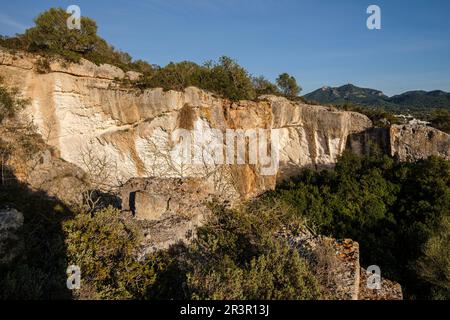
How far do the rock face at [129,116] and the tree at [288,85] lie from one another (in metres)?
7.39

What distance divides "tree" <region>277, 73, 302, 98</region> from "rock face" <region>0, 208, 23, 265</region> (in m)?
24.5

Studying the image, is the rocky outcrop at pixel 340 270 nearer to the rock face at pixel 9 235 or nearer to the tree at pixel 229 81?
the rock face at pixel 9 235

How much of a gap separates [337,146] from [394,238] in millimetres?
9079

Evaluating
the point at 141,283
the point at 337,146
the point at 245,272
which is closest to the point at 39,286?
the point at 141,283

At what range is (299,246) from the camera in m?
5.43

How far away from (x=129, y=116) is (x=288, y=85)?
16523 millimetres

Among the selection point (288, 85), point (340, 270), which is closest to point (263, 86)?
point (288, 85)

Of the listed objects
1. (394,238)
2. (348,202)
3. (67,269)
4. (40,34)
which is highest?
(40,34)

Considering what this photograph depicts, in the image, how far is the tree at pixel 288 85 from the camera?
2706 centimetres

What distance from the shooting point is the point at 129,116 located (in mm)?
15953

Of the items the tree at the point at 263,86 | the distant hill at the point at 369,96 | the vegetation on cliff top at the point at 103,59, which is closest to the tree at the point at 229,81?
the vegetation on cliff top at the point at 103,59

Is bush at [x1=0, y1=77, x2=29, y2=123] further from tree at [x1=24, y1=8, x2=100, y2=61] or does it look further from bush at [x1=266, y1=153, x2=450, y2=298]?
bush at [x1=266, y1=153, x2=450, y2=298]

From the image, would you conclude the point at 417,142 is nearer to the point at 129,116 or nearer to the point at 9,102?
the point at 129,116
